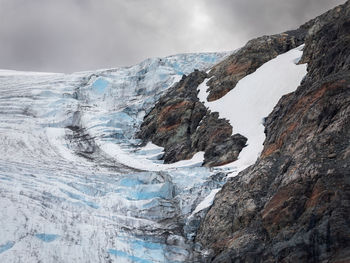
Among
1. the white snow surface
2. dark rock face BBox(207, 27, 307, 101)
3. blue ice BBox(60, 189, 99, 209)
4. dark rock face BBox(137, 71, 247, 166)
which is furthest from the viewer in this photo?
dark rock face BBox(207, 27, 307, 101)

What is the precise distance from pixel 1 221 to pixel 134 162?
55.7 feet

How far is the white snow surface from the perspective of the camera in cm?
3428

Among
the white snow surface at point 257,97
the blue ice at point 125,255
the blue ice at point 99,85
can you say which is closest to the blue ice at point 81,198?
the blue ice at point 125,255

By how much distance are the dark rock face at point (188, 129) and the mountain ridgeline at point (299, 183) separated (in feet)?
0.60

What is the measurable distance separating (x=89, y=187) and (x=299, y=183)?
51.7 feet

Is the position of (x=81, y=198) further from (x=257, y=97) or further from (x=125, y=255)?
(x=257, y=97)

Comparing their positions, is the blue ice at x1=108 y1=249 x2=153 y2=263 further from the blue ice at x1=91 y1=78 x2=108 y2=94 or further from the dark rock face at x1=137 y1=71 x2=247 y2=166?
the blue ice at x1=91 y1=78 x2=108 y2=94

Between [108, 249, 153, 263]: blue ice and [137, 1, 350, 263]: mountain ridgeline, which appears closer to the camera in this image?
[137, 1, 350, 263]: mountain ridgeline

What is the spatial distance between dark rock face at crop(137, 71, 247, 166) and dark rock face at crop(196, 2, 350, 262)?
7509mm

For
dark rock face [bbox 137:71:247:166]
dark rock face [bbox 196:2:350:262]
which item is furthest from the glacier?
dark rock face [bbox 196:2:350:262]

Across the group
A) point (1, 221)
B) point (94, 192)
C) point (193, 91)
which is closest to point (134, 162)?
point (94, 192)

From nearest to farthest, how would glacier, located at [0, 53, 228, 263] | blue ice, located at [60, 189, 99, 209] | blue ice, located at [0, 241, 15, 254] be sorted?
blue ice, located at [0, 241, 15, 254]
glacier, located at [0, 53, 228, 263]
blue ice, located at [60, 189, 99, 209]

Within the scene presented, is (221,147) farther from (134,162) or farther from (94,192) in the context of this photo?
(94,192)

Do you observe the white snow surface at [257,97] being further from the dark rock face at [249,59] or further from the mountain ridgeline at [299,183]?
the mountain ridgeline at [299,183]
